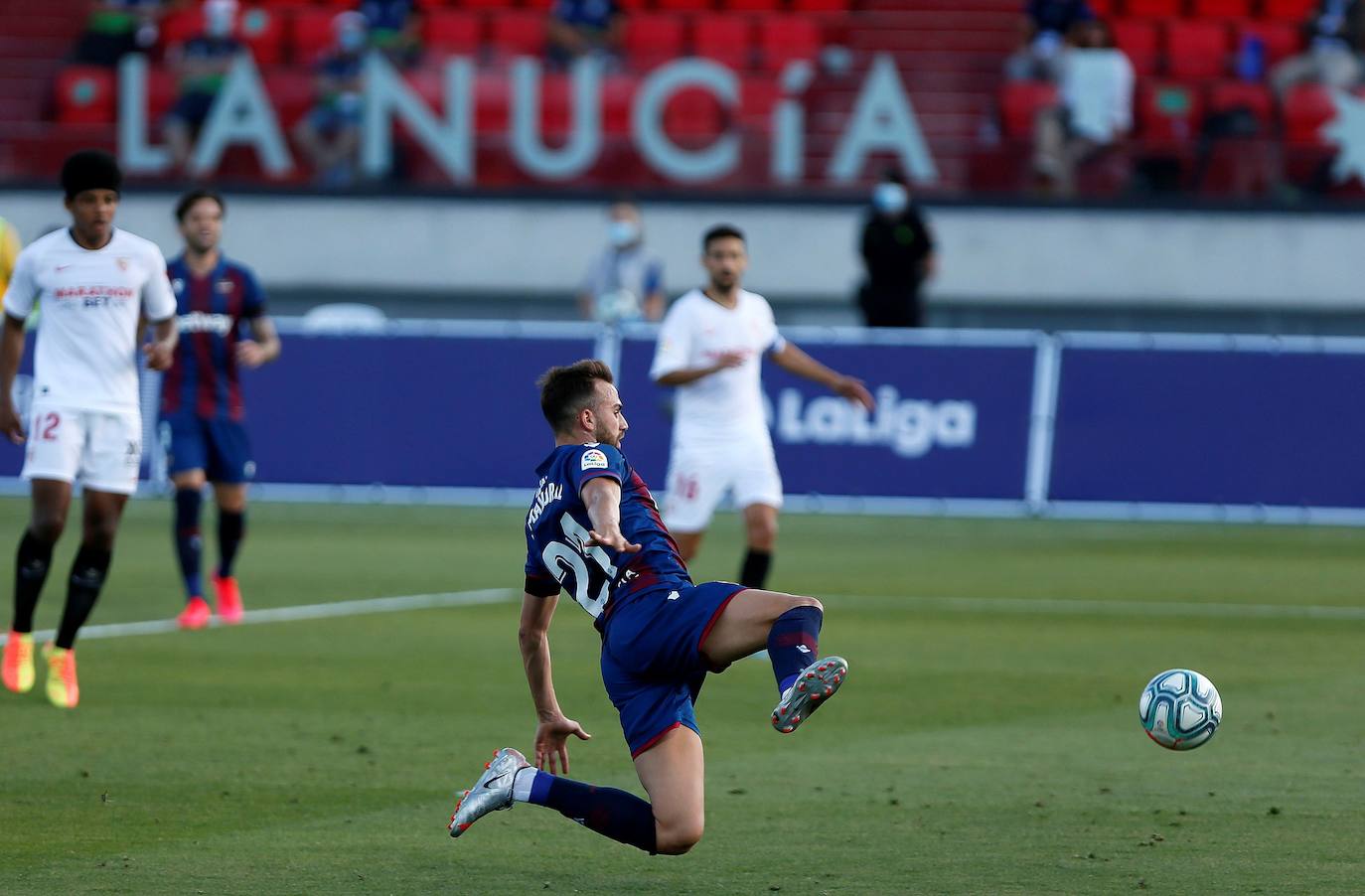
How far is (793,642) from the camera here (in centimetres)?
605

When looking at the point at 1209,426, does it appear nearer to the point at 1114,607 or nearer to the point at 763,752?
the point at 1114,607

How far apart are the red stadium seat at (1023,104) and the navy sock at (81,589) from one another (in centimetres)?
1620

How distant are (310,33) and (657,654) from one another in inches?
878

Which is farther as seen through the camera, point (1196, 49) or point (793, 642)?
point (1196, 49)

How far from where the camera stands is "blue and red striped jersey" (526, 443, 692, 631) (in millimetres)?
6211

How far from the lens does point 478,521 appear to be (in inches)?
770

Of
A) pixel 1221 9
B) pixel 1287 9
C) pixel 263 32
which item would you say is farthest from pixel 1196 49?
pixel 263 32

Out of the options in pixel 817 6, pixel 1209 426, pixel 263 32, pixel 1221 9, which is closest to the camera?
pixel 1209 426

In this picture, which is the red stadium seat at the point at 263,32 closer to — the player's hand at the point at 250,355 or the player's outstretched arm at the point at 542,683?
the player's hand at the point at 250,355

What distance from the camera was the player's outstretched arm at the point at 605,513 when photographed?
5777 millimetres

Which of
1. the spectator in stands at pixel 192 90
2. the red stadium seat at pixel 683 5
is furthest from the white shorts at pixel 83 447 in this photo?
the red stadium seat at pixel 683 5

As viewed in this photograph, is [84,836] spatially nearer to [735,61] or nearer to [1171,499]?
[1171,499]

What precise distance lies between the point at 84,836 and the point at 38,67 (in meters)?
21.8

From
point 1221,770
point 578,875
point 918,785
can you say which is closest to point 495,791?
point 578,875
